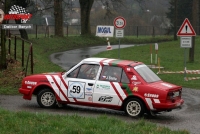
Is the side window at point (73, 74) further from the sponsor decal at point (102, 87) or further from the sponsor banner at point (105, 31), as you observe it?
the sponsor banner at point (105, 31)

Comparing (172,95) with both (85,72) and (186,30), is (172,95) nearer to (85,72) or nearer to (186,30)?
(85,72)

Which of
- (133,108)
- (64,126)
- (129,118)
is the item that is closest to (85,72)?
(133,108)

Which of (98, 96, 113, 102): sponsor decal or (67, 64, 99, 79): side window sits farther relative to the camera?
(67, 64, 99, 79): side window

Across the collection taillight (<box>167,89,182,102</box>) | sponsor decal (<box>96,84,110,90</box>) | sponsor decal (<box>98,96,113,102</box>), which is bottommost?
sponsor decal (<box>98,96,113,102</box>)

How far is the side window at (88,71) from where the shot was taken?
42.2ft

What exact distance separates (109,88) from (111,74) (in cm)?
40

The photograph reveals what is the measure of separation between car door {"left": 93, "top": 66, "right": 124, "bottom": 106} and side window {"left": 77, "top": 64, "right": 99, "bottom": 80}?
0.66 feet

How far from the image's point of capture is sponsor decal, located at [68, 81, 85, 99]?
1281 centimetres

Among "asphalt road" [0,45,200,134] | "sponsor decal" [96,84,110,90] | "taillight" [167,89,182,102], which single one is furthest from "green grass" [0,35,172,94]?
"taillight" [167,89,182,102]

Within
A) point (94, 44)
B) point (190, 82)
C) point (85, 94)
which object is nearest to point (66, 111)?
point (85, 94)

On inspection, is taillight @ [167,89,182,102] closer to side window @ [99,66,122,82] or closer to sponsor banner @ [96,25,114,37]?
side window @ [99,66,122,82]

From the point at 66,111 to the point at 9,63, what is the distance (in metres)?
9.70

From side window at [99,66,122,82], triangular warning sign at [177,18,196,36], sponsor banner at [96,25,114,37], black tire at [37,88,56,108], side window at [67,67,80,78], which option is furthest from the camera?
sponsor banner at [96,25,114,37]

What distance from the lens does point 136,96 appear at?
12.3m
